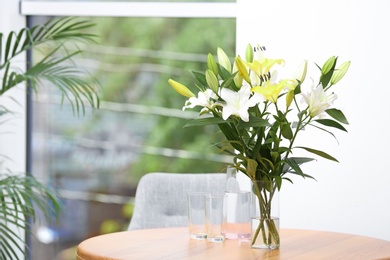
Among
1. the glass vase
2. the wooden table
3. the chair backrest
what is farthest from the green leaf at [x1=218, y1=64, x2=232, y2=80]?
the chair backrest

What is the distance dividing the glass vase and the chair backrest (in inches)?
35.7

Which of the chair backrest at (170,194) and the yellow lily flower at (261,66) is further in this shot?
the chair backrest at (170,194)

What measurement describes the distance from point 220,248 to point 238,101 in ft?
1.46

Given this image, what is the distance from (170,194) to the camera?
3.26 m

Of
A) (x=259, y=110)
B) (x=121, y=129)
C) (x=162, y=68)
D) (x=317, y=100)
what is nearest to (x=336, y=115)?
(x=317, y=100)

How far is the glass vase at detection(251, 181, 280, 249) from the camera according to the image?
232cm

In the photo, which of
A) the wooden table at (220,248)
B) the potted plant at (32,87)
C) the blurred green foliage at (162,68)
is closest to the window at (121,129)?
the blurred green foliage at (162,68)

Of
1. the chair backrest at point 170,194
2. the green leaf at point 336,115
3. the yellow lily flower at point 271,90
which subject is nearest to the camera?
the yellow lily flower at point 271,90

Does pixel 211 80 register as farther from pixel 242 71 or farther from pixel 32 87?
pixel 32 87

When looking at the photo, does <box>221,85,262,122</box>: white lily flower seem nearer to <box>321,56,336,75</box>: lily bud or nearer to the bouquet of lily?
the bouquet of lily

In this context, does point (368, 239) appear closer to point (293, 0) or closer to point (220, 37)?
point (293, 0)

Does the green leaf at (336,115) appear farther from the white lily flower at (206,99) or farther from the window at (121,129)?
the window at (121,129)

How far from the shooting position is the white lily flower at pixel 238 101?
2.20 metres

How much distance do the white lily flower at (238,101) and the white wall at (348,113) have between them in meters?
1.20
